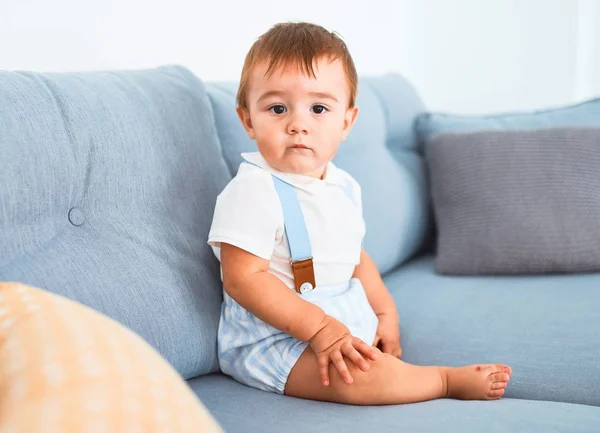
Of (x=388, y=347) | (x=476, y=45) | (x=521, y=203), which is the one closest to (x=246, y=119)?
(x=388, y=347)

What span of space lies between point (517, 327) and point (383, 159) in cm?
73

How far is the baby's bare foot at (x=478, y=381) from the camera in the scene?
1.33 m

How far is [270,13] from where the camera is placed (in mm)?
2428

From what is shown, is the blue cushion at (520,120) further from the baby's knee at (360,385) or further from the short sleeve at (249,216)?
the baby's knee at (360,385)

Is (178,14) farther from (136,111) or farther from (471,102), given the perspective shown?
(471,102)

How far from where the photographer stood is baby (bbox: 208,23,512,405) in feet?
4.22

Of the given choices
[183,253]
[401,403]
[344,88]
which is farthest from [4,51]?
[401,403]

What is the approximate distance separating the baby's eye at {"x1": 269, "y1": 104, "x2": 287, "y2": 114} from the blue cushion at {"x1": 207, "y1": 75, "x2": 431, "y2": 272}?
242mm

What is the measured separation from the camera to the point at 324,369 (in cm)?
126

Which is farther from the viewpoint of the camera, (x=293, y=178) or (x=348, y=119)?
(x=348, y=119)

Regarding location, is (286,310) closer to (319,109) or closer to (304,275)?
(304,275)

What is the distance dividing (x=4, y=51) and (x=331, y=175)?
72cm

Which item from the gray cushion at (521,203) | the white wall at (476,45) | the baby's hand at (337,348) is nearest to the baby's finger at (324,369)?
the baby's hand at (337,348)

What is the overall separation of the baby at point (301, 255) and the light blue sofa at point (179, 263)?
0.15ft
